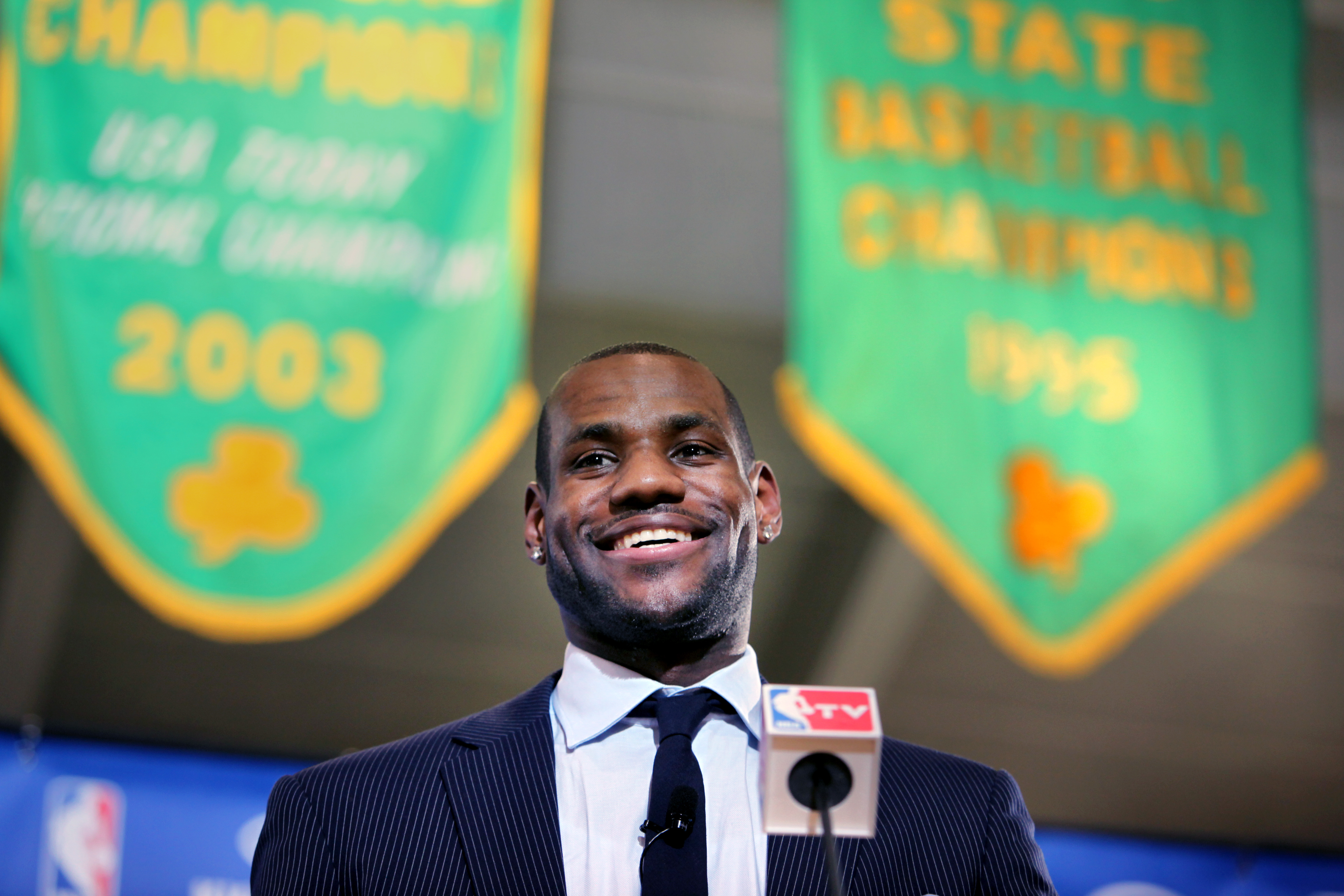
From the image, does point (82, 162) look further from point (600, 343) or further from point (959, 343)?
point (959, 343)

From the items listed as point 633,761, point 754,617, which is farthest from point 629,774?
point 754,617

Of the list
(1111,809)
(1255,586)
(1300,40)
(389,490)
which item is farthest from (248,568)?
(1300,40)

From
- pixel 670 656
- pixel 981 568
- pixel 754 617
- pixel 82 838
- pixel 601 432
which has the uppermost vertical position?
pixel 601 432

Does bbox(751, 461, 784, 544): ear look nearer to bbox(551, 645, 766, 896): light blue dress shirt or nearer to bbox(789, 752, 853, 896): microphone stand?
bbox(551, 645, 766, 896): light blue dress shirt

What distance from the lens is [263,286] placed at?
321 cm

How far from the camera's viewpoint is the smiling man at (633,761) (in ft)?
4.19

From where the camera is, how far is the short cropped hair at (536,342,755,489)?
1.62 metres

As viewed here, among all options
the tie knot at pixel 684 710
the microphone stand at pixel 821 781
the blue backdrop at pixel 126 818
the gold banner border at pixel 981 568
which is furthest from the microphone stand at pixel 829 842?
the gold banner border at pixel 981 568

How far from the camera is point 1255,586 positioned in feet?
12.6

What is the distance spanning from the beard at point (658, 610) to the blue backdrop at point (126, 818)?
5.73ft

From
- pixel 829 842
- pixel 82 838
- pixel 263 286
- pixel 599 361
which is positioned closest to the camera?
pixel 829 842

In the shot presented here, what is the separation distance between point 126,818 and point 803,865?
2102 millimetres

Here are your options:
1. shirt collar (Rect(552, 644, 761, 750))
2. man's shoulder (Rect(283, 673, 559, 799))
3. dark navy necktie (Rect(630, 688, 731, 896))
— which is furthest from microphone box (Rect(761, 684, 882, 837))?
man's shoulder (Rect(283, 673, 559, 799))

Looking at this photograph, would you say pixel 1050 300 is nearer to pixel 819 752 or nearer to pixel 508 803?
pixel 508 803
